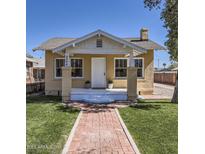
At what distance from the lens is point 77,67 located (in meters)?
16.6

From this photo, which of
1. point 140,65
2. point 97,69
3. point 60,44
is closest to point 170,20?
point 140,65

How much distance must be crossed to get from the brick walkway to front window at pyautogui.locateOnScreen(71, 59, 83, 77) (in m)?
7.93

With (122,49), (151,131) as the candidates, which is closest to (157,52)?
(122,49)

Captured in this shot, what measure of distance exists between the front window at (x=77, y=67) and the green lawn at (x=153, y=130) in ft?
24.4

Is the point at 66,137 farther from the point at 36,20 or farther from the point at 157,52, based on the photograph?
the point at 157,52

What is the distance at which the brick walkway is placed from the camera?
16.7 feet

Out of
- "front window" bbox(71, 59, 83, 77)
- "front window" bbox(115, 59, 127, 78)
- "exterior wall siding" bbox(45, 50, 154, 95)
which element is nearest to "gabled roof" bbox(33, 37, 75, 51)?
"exterior wall siding" bbox(45, 50, 154, 95)

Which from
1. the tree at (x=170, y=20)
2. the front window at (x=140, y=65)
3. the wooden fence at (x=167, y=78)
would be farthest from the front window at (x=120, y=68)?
the wooden fence at (x=167, y=78)

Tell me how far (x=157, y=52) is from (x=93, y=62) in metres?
4.98

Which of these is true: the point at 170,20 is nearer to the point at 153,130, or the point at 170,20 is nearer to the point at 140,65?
the point at 140,65

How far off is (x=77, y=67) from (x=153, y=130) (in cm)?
1061

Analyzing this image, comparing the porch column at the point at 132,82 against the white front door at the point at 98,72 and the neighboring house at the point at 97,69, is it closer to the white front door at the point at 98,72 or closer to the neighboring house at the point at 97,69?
the neighboring house at the point at 97,69

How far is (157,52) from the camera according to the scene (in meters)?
16.9

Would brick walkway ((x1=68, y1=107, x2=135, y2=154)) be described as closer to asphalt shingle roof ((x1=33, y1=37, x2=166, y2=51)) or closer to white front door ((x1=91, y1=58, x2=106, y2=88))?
white front door ((x1=91, y1=58, x2=106, y2=88))
